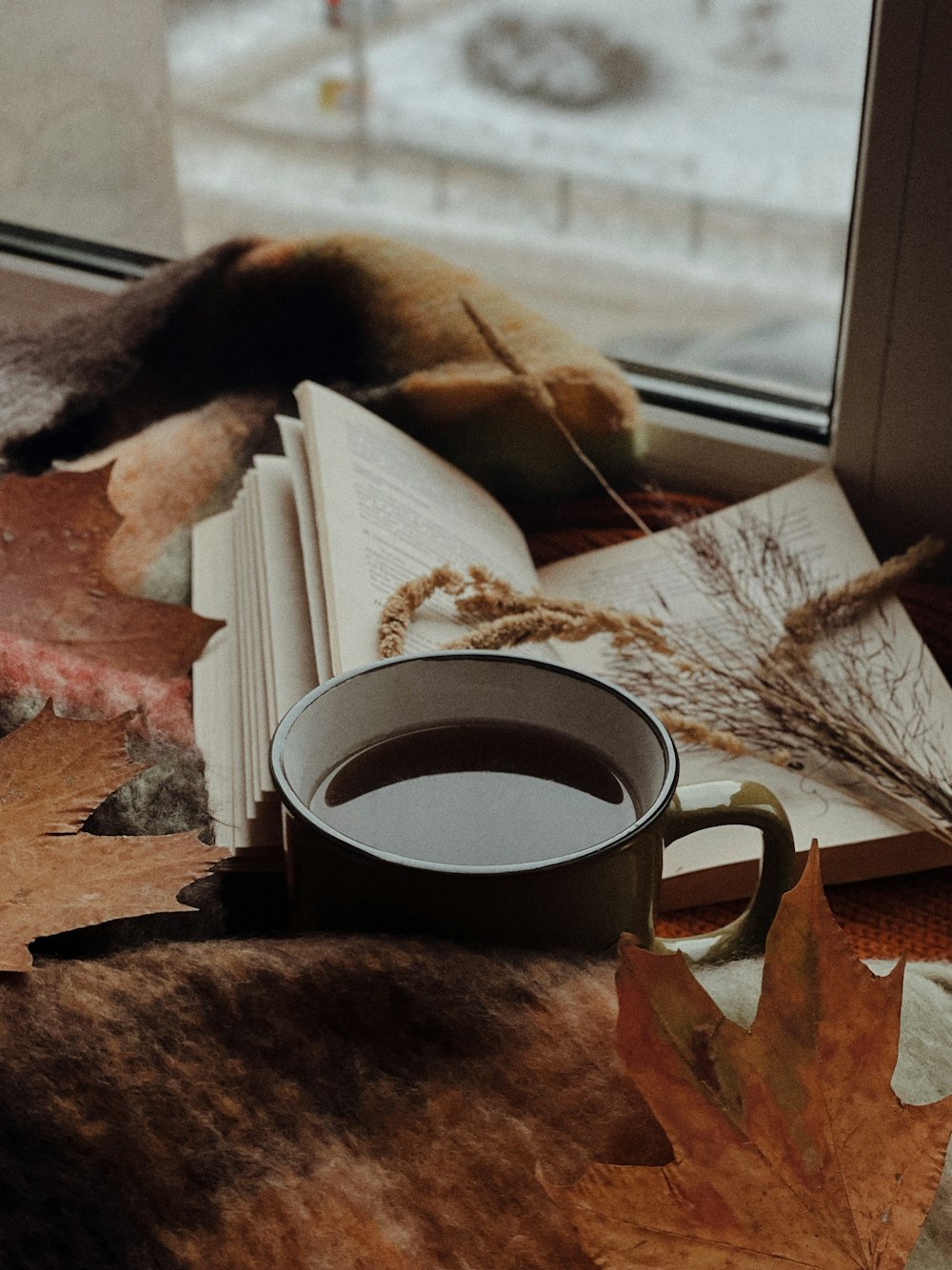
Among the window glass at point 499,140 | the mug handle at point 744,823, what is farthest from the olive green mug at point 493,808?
the window glass at point 499,140

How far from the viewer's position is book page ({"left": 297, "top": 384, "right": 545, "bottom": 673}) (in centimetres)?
50

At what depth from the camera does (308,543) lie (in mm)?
532

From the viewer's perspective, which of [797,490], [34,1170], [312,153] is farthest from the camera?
[312,153]

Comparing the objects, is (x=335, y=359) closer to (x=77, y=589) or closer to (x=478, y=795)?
(x=77, y=589)

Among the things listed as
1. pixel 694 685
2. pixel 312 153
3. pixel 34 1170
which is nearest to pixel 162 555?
pixel 694 685

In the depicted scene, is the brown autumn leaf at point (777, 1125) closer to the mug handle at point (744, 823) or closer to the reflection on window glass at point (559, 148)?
the mug handle at point (744, 823)

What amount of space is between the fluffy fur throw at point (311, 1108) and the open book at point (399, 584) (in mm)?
118

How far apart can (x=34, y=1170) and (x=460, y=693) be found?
168mm

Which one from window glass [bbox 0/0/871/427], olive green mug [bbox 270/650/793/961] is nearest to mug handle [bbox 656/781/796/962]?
olive green mug [bbox 270/650/793/961]

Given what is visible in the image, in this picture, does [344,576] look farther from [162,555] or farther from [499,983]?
[499,983]

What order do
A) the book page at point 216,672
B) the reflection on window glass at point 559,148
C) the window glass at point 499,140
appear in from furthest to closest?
the reflection on window glass at point 559,148 < the window glass at point 499,140 < the book page at point 216,672

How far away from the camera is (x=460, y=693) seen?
14.8 inches

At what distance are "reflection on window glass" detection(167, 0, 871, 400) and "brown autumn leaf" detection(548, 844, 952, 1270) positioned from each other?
0.92 meters

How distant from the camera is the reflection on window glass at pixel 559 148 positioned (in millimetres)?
1307
